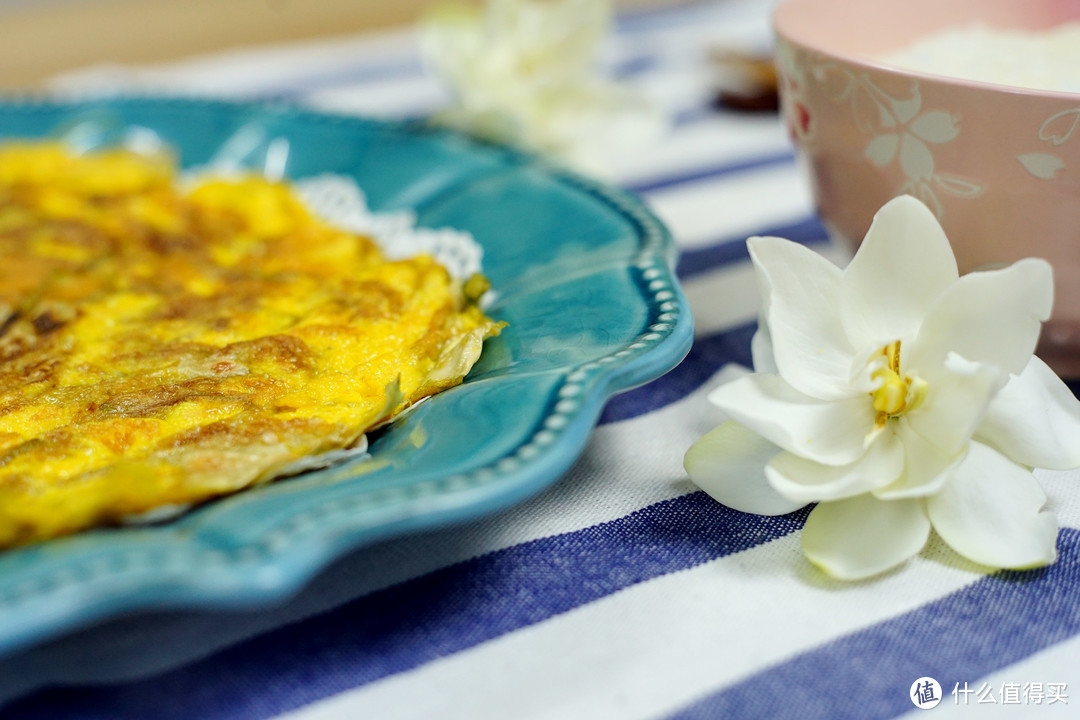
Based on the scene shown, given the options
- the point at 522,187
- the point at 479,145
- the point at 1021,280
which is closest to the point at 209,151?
the point at 479,145

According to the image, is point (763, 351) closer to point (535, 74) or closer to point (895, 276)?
point (895, 276)

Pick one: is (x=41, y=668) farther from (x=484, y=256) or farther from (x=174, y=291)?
(x=484, y=256)

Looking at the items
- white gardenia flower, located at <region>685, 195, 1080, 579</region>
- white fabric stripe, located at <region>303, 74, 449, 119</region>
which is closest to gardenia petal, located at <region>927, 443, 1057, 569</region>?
white gardenia flower, located at <region>685, 195, 1080, 579</region>

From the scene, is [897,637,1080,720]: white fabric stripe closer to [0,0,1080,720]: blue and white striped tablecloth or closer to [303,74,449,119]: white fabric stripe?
[0,0,1080,720]: blue and white striped tablecloth

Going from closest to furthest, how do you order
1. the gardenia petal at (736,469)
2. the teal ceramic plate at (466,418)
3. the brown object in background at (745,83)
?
1. the teal ceramic plate at (466,418)
2. the gardenia petal at (736,469)
3. the brown object in background at (745,83)

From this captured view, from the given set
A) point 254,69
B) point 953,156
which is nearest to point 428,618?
point 953,156

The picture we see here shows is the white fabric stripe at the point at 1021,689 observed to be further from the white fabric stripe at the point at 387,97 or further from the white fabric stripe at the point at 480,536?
the white fabric stripe at the point at 387,97

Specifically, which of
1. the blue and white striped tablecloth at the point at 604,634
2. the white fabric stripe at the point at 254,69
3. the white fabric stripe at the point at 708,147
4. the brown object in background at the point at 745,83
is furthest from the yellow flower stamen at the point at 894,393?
the white fabric stripe at the point at 254,69
